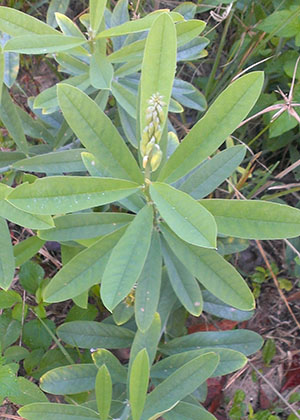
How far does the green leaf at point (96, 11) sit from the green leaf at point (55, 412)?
3.58ft

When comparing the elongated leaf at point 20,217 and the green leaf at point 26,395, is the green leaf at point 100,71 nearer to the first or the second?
the elongated leaf at point 20,217

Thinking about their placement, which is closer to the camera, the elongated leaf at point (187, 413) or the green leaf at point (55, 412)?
the green leaf at point (55, 412)

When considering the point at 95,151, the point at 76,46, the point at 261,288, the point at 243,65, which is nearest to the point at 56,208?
the point at 95,151

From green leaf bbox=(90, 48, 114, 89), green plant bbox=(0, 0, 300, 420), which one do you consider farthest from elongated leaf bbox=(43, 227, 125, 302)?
green leaf bbox=(90, 48, 114, 89)

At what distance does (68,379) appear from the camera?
155 centimetres

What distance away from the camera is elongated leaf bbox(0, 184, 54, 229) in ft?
4.16

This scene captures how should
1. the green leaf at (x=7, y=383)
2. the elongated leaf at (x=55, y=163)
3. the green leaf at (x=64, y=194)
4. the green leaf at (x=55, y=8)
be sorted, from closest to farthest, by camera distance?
the green leaf at (x=64, y=194), the green leaf at (x=7, y=383), the elongated leaf at (x=55, y=163), the green leaf at (x=55, y=8)

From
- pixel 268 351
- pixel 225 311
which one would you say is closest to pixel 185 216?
pixel 225 311

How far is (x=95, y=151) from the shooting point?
129cm

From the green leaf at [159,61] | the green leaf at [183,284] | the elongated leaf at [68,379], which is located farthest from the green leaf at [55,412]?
the green leaf at [159,61]

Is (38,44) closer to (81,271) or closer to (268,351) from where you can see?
(81,271)

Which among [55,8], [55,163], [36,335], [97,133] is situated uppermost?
[55,8]

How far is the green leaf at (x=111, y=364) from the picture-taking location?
152cm

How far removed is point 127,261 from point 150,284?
0.22 m
